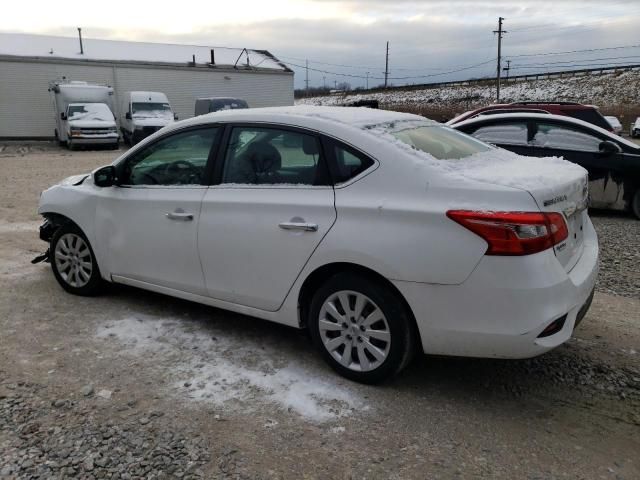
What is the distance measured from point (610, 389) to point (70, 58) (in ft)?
103

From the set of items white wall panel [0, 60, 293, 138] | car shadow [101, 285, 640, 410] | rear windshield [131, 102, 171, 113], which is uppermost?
white wall panel [0, 60, 293, 138]

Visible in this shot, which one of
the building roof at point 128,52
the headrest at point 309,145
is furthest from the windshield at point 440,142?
the building roof at point 128,52

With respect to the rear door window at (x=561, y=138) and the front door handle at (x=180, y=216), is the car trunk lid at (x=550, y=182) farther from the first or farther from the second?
the rear door window at (x=561, y=138)

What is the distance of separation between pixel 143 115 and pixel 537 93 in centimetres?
4728

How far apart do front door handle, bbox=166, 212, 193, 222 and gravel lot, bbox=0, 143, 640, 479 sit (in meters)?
0.86

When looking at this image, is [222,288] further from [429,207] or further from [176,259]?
[429,207]

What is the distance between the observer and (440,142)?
3.75 meters

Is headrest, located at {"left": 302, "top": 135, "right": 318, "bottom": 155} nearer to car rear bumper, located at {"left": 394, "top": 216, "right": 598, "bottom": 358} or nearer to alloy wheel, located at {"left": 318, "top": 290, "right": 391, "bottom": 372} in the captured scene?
alloy wheel, located at {"left": 318, "top": 290, "right": 391, "bottom": 372}

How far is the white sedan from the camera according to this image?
292cm

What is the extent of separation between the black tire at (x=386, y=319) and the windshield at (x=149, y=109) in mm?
23134

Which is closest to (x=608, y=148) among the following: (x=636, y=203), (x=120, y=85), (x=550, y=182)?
(x=636, y=203)

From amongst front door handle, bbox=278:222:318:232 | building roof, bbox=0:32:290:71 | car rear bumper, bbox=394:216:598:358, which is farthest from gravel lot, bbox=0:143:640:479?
building roof, bbox=0:32:290:71

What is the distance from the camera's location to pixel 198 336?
416cm

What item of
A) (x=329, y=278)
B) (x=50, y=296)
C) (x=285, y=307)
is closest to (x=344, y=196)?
(x=329, y=278)
